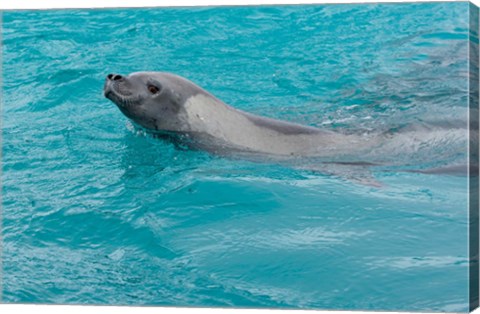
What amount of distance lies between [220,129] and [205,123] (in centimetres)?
14

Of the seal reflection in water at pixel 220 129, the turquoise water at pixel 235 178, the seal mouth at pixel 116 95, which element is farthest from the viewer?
the seal reflection in water at pixel 220 129

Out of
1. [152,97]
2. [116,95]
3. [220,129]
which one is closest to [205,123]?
[220,129]

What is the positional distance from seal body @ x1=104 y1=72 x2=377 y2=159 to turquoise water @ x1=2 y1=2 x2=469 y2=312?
18 centimetres

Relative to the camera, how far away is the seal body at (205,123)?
6.91m

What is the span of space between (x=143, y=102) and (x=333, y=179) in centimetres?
169

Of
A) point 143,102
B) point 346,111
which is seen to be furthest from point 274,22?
point 143,102

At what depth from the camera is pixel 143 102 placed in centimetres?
688

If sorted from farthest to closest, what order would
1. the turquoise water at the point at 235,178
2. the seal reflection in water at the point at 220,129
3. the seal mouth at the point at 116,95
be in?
the seal reflection in water at the point at 220,129
the seal mouth at the point at 116,95
the turquoise water at the point at 235,178

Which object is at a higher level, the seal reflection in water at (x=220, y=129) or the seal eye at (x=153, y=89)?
the seal eye at (x=153, y=89)

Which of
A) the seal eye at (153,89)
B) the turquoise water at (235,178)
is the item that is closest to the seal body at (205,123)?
the seal eye at (153,89)

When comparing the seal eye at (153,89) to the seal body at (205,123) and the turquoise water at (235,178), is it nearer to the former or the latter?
the seal body at (205,123)

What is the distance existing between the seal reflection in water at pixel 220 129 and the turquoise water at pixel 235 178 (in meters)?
0.16

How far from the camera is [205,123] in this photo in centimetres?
709

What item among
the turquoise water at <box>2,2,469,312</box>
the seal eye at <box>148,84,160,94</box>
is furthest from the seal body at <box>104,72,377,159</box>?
the turquoise water at <box>2,2,469,312</box>
